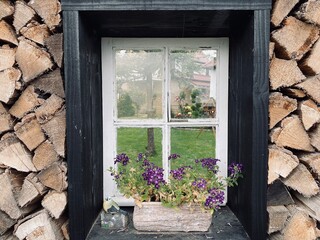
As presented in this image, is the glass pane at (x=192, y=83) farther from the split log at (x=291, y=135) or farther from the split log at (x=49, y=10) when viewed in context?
the split log at (x=49, y=10)

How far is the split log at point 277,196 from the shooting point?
1745 mm

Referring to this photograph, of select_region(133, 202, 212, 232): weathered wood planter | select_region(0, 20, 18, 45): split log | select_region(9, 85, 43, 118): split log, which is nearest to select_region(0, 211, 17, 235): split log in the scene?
select_region(9, 85, 43, 118): split log

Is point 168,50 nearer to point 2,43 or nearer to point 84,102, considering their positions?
point 84,102

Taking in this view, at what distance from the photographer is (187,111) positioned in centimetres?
215

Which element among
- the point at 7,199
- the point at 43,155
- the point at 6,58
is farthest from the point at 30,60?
the point at 7,199

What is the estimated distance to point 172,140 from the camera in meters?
2.14

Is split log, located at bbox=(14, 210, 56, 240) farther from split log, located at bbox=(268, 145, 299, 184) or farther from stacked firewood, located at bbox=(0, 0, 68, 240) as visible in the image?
split log, located at bbox=(268, 145, 299, 184)

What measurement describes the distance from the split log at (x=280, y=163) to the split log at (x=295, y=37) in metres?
0.49

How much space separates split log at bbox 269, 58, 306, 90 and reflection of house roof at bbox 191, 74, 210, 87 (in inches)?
20.4

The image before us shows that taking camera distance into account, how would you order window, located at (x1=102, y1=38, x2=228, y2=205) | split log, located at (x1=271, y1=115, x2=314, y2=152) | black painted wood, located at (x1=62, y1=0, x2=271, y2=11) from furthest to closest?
window, located at (x1=102, y1=38, x2=228, y2=205)
split log, located at (x1=271, y1=115, x2=314, y2=152)
black painted wood, located at (x1=62, y1=0, x2=271, y2=11)

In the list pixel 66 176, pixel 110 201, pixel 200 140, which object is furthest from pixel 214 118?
pixel 66 176

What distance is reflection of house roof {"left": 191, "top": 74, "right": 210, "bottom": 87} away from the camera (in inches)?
83.9

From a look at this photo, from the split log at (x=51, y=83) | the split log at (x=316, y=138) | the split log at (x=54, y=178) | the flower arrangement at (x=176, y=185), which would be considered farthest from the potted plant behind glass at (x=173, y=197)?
the split log at (x=51, y=83)

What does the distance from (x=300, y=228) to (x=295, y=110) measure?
0.61 meters
